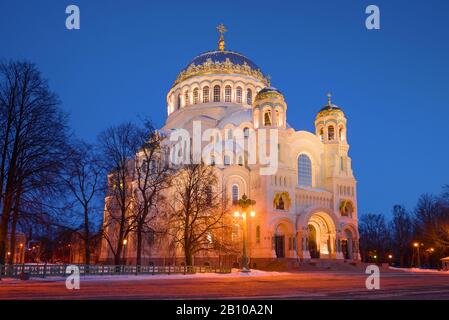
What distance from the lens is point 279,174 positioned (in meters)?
50.3

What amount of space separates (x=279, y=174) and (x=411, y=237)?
40.3 m

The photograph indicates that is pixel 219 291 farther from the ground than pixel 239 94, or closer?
closer

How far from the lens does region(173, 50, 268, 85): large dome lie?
64.4m

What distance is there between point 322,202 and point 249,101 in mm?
18499

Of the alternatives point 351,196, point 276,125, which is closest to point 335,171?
point 351,196

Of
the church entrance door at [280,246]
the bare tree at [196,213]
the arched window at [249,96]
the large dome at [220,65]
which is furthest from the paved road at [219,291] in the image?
the large dome at [220,65]

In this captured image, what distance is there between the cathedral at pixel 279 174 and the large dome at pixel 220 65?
0.53ft

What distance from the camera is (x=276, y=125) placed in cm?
5122

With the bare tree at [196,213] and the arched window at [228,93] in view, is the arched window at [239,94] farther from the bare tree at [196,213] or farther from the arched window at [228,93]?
the bare tree at [196,213]

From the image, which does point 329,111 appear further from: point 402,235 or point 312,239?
point 402,235

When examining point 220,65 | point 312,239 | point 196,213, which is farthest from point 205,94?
point 196,213

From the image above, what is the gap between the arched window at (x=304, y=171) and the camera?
5541 cm

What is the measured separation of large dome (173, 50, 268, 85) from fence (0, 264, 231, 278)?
36.8 m

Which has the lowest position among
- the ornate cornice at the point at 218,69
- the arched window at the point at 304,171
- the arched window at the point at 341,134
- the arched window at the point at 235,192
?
the arched window at the point at 235,192
